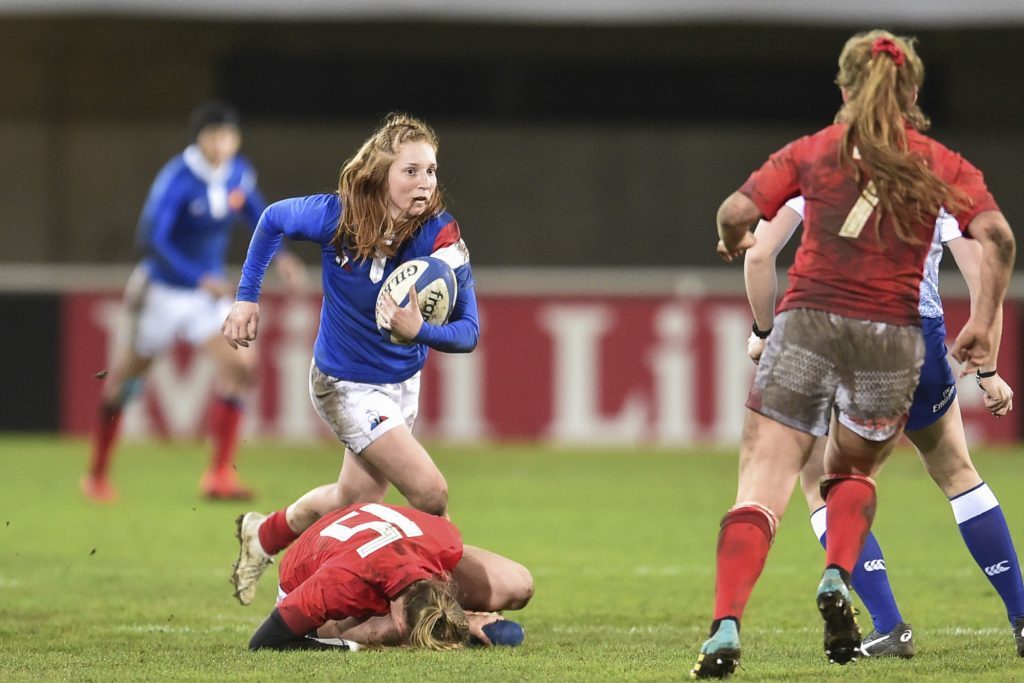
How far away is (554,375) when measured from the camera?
15.8 metres

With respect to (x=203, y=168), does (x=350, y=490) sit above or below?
below

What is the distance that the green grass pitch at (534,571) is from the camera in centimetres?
565

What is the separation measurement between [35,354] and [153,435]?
1417 millimetres

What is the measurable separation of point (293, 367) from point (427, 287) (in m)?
9.60

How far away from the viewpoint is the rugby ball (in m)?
6.18

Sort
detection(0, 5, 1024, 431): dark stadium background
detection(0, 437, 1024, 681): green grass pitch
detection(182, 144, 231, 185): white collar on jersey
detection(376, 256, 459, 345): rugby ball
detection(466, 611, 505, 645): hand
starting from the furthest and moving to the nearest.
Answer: detection(0, 5, 1024, 431): dark stadium background → detection(182, 144, 231, 185): white collar on jersey → detection(376, 256, 459, 345): rugby ball → detection(466, 611, 505, 645): hand → detection(0, 437, 1024, 681): green grass pitch

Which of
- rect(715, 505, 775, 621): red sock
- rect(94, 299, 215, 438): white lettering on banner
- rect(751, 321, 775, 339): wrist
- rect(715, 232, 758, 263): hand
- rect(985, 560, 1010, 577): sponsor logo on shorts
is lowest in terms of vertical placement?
rect(94, 299, 215, 438): white lettering on banner

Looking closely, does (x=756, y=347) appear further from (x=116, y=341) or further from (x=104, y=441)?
(x=116, y=341)

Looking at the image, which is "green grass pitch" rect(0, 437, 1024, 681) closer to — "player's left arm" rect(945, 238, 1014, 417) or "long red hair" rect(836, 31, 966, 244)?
"player's left arm" rect(945, 238, 1014, 417)

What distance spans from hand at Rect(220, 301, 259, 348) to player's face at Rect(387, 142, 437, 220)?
670 millimetres

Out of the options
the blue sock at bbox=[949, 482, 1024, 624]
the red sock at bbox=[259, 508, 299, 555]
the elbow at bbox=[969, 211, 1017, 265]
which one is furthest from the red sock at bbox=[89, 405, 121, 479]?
the elbow at bbox=[969, 211, 1017, 265]

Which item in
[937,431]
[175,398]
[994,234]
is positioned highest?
[994,234]

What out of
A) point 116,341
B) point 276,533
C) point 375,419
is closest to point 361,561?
point 375,419

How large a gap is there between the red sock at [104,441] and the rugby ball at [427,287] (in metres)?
5.91
